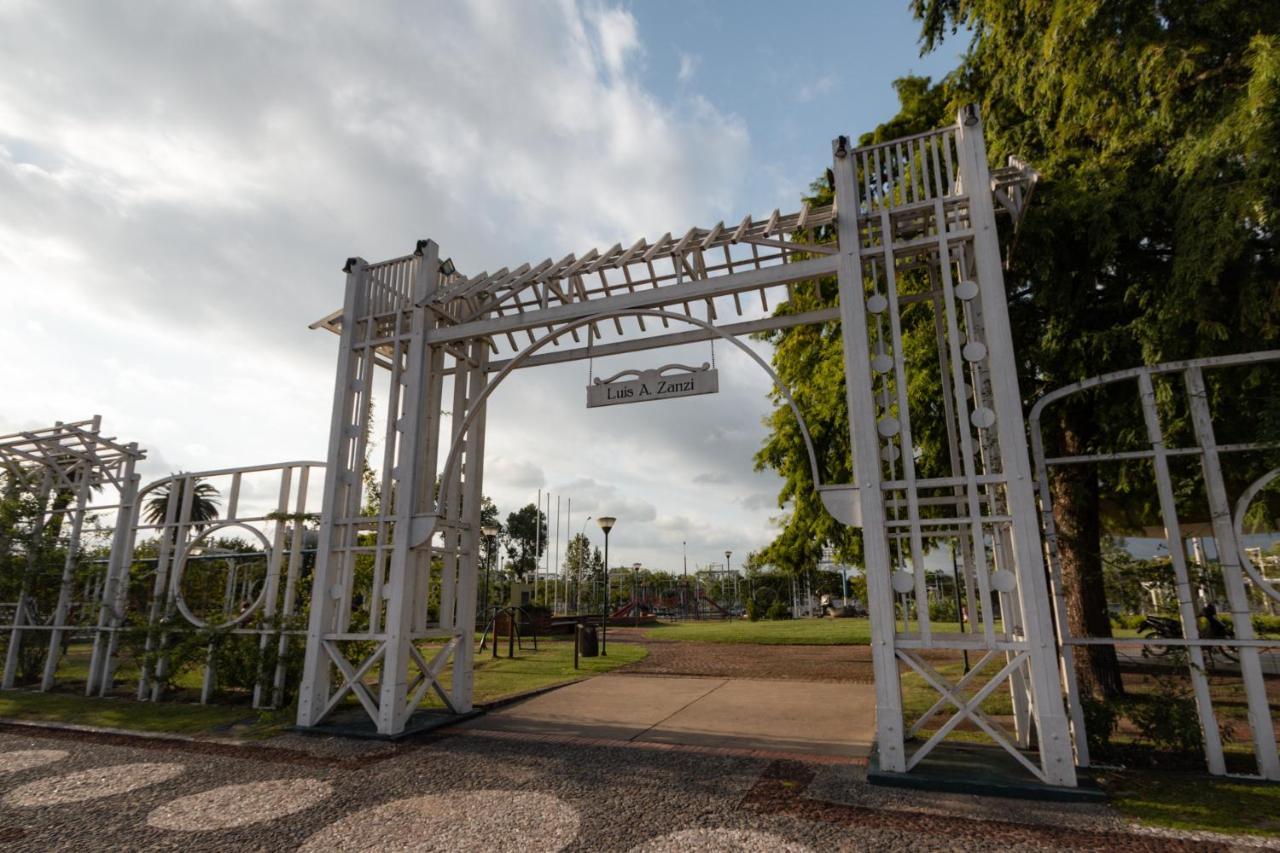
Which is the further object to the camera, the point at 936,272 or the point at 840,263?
the point at 936,272

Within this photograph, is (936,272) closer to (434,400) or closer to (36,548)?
(434,400)

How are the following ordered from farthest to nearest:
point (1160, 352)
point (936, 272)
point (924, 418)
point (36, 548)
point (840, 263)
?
1. point (36, 548)
2. point (924, 418)
3. point (936, 272)
4. point (1160, 352)
5. point (840, 263)

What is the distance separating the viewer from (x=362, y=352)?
6.74m

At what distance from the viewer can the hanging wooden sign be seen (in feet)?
18.0

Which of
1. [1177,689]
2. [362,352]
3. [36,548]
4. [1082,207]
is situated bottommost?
[1177,689]

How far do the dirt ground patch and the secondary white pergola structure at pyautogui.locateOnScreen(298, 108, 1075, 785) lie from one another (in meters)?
2.97

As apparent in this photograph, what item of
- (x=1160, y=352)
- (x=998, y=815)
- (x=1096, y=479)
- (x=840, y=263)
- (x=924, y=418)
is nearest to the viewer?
(x=998, y=815)

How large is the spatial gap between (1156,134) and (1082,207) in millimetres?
973

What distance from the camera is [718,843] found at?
328 centimetres

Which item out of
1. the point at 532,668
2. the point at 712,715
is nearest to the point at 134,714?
the point at 532,668

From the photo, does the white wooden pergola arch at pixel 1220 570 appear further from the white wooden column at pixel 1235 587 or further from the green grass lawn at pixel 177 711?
the green grass lawn at pixel 177 711

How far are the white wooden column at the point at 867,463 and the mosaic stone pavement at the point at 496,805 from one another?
45 centimetres

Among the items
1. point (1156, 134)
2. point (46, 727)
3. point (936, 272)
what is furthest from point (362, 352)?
point (1156, 134)

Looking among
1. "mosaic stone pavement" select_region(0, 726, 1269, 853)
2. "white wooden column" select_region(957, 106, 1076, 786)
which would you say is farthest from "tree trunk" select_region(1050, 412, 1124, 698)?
"mosaic stone pavement" select_region(0, 726, 1269, 853)
